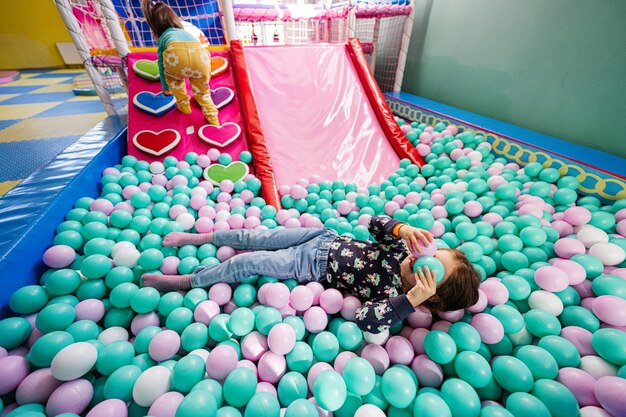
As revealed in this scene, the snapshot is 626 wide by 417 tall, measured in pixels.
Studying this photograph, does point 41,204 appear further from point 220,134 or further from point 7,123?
point 7,123

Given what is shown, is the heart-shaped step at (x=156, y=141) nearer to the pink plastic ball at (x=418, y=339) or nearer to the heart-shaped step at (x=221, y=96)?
the heart-shaped step at (x=221, y=96)

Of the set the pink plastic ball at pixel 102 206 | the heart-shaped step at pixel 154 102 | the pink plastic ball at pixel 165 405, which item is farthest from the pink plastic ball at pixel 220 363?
the heart-shaped step at pixel 154 102

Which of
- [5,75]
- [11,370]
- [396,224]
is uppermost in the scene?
[396,224]

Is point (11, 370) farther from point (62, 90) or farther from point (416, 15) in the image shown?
point (62, 90)

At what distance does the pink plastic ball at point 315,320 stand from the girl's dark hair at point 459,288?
0.42 m

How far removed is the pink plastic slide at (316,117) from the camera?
7.18 feet

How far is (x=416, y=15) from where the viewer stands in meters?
3.28

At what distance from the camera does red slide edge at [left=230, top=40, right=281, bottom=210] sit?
193 cm

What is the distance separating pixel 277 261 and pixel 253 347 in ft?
1.16

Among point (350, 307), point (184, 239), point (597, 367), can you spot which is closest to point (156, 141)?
point (184, 239)

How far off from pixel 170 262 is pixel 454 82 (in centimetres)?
301

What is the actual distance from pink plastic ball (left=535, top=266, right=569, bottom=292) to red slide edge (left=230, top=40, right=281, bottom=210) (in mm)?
1364

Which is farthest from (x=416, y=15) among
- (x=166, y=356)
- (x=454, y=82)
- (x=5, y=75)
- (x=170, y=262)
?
(x=5, y=75)

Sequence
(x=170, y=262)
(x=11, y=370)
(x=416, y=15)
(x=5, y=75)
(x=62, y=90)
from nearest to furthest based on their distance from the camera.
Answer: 1. (x=11, y=370)
2. (x=170, y=262)
3. (x=416, y=15)
4. (x=62, y=90)
5. (x=5, y=75)
